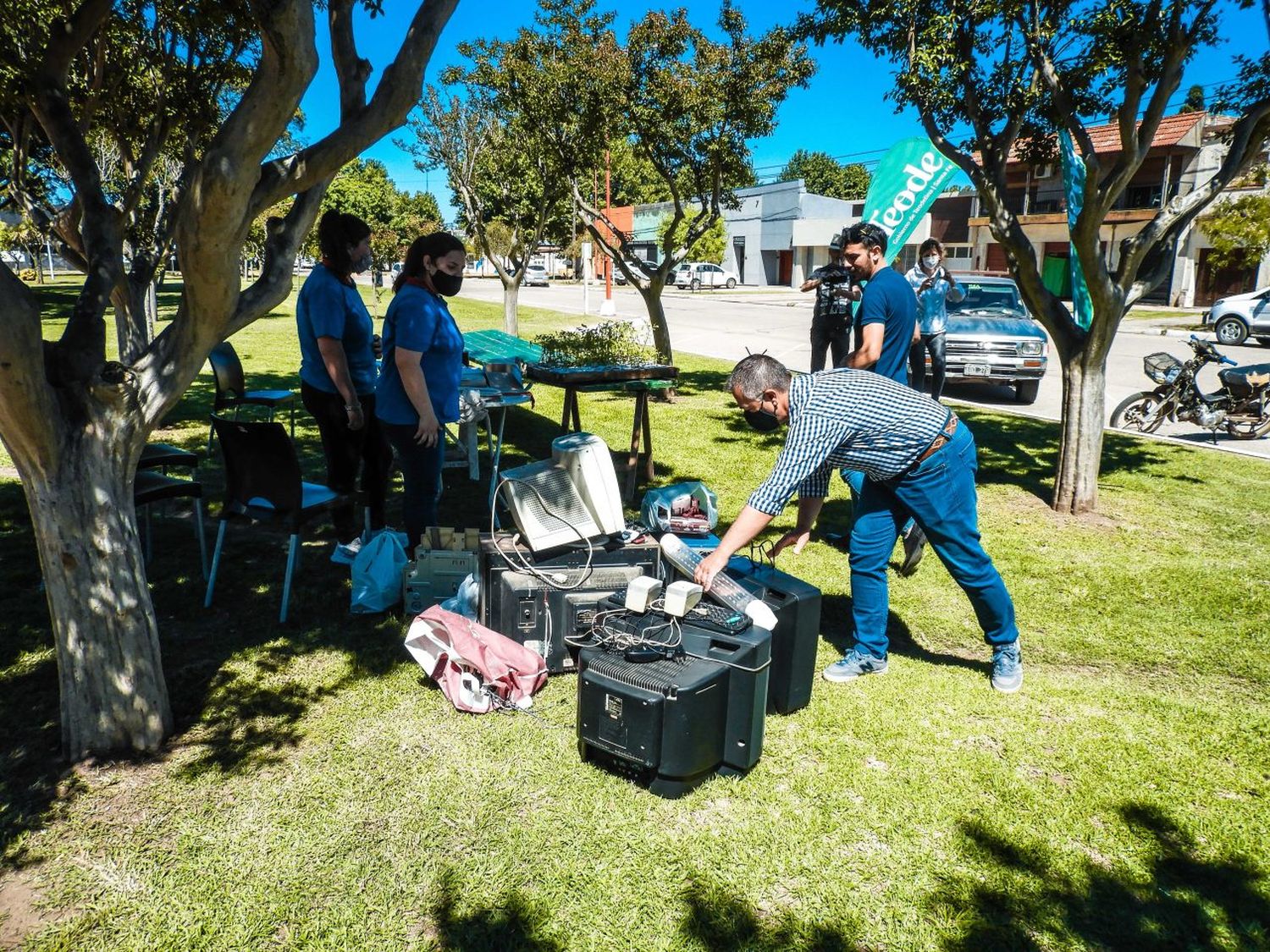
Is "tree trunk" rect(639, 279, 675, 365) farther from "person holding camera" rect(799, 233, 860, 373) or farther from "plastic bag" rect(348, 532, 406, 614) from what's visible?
"plastic bag" rect(348, 532, 406, 614)

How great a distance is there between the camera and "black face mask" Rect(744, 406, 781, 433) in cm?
337

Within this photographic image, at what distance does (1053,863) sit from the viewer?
9.27 feet

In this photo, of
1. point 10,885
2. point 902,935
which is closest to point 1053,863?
point 902,935

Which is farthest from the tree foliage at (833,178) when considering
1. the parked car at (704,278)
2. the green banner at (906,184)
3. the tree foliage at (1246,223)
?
the green banner at (906,184)

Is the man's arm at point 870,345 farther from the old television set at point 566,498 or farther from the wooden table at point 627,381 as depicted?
the wooden table at point 627,381

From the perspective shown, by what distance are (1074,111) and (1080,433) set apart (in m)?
2.36

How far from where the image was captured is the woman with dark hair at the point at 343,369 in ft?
15.3

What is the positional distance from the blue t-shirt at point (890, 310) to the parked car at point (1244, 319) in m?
21.1

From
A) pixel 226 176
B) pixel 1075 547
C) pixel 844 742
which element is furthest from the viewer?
pixel 1075 547

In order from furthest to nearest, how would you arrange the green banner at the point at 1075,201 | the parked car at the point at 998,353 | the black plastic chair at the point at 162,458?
the parked car at the point at 998,353 < the green banner at the point at 1075,201 < the black plastic chair at the point at 162,458

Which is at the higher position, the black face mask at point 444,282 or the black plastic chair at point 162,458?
the black face mask at point 444,282

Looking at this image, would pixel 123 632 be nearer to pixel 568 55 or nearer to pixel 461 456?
pixel 461 456

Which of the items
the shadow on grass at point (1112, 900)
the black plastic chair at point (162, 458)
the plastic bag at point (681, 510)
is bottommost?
A: the shadow on grass at point (1112, 900)

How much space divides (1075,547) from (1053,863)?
3663mm
